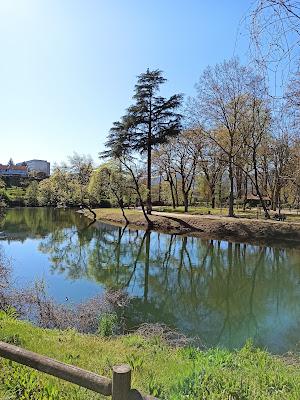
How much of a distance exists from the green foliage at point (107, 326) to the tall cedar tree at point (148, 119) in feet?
85.5

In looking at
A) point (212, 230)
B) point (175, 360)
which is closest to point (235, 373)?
point (175, 360)

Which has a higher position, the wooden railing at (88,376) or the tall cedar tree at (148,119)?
the tall cedar tree at (148,119)

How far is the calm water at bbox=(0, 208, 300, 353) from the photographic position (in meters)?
9.78

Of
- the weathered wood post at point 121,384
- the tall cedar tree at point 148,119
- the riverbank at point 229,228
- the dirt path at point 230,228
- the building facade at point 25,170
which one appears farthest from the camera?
the building facade at point 25,170

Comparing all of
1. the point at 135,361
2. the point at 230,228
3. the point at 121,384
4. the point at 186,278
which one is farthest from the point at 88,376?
the point at 230,228

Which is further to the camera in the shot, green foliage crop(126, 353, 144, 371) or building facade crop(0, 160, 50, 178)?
building facade crop(0, 160, 50, 178)

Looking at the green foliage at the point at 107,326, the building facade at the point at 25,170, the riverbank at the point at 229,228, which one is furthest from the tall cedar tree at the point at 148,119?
the building facade at the point at 25,170

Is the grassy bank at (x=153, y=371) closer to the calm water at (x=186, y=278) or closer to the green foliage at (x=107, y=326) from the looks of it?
the green foliage at (x=107, y=326)

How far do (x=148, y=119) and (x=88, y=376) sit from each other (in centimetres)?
3302

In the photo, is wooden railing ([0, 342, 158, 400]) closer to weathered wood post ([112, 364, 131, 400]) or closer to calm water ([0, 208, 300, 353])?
weathered wood post ([112, 364, 131, 400])

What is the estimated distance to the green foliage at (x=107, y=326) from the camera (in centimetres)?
807

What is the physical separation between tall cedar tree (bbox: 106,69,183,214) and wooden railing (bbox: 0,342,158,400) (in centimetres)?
3143

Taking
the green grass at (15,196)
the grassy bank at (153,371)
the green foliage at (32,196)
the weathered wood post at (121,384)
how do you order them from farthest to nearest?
1. the green foliage at (32,196)
2. the green grass at (15,196)
3. the grassy bank at (153,371)
4. the weathered wood post at (121,384)

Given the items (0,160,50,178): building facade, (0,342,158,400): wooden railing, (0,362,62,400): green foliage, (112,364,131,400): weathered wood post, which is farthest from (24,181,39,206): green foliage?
(112,364,131,400): weathered wood post
